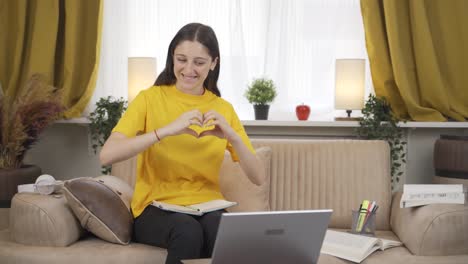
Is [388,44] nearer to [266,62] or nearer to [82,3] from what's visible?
[266,62]

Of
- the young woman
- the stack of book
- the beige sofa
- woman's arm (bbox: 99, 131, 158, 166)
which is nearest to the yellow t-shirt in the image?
the young woman

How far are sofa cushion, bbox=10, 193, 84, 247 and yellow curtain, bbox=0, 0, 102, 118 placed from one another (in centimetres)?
131

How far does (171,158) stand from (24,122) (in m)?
1.31

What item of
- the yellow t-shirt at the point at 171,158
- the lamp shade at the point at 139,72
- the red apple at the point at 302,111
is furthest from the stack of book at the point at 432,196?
the lamp shade at the point at 139,72

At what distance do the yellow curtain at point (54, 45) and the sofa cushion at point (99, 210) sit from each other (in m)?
1.37

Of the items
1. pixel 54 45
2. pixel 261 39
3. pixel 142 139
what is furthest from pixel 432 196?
pixel 54 45

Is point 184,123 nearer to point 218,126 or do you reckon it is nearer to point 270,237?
point 218,126

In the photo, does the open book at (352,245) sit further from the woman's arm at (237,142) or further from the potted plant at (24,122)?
the potted plant at (24,122)

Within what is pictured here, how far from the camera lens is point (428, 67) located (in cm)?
360

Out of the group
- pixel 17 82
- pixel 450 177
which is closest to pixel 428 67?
pixel 450 177

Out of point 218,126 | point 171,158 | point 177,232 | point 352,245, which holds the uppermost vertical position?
point 218,126

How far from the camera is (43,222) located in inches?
91.0

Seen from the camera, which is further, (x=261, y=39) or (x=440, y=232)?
(x=261, y=39)

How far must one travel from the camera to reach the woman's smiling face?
7.66ft
